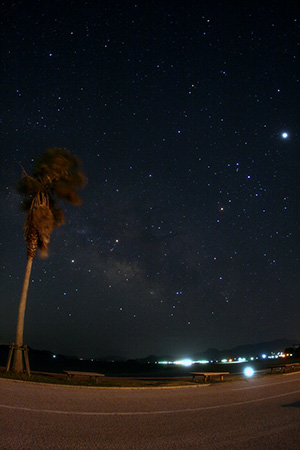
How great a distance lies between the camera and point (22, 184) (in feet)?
55.0

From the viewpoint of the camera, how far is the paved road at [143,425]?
153 inches

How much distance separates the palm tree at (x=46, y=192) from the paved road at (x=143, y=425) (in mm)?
10516

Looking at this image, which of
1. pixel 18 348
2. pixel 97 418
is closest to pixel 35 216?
pixel 18 348

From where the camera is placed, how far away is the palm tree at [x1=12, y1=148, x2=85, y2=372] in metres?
16.4

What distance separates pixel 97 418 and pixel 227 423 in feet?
8.27

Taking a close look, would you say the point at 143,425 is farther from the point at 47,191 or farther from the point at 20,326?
the point at 47,191

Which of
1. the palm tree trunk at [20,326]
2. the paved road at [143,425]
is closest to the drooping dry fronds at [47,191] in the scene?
the palm tree trunk at [20,326]

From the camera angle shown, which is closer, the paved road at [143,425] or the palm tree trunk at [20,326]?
the paved road at [143,425]

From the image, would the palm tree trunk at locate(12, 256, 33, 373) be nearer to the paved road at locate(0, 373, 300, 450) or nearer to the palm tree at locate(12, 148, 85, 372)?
the palm tree at locate(12, 148, 85, 372)

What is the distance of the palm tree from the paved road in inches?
414

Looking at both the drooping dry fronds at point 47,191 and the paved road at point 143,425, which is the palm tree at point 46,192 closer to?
the drooping dry fronds at point 47,191

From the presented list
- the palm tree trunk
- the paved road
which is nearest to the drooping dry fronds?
the palm tree trunk

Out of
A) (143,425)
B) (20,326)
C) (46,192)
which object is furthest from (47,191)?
(143,425)

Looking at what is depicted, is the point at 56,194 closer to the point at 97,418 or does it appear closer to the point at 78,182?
the point at 78,182
